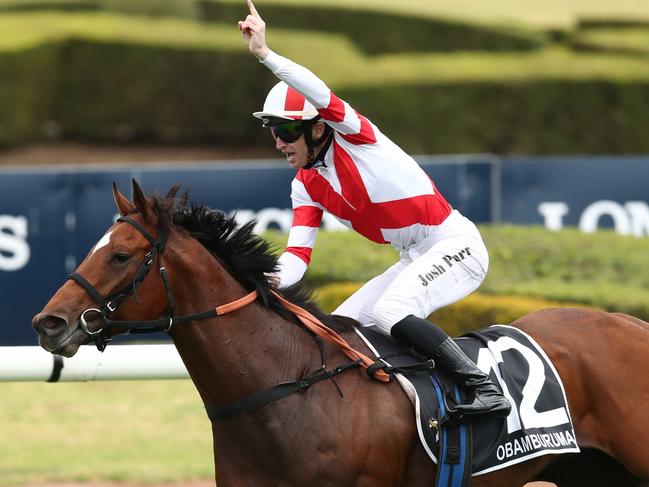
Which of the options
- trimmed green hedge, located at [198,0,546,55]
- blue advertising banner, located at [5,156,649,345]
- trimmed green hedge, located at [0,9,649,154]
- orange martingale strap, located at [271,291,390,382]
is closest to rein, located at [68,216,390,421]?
orange martingale strap, located at [271,291,390,382]

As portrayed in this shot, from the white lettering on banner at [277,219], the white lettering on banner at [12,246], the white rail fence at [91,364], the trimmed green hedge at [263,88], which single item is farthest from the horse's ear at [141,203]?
the trimmed green hedge at [263,88]

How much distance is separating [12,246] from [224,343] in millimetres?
6256

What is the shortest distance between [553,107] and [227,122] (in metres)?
4.69

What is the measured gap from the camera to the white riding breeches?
417 cm

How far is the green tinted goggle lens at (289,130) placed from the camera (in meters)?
4.16

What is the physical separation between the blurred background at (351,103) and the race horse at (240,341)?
4.23 meters

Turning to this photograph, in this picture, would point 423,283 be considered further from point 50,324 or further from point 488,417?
point 50,324

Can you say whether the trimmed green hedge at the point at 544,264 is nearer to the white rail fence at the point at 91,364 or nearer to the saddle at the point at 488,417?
the white rail fence at the point at 91,364

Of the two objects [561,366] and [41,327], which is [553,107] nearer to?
[561,366]

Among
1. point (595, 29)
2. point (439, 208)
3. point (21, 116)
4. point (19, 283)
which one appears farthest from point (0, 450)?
point (595, 29)

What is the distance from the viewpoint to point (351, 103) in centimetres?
1575

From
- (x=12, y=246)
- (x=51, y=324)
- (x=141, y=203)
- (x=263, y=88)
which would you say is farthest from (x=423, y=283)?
(x=263, y=88)

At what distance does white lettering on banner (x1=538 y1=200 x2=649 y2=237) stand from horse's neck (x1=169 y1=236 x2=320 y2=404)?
7.03 meters

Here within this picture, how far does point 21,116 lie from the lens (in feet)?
52.7
